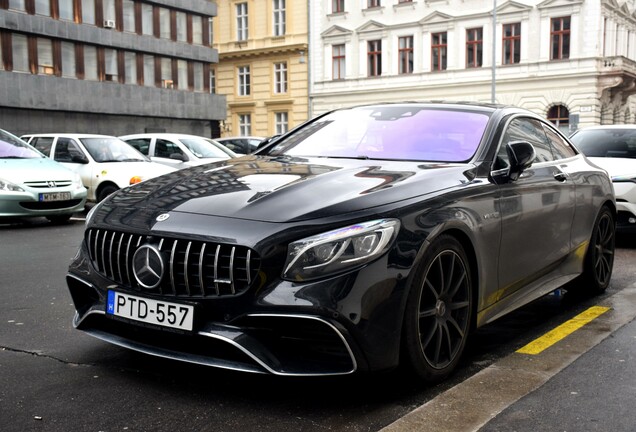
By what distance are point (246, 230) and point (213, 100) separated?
1690 inches

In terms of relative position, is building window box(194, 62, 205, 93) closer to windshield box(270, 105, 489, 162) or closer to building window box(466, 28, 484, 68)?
building window box(466, 28, 484, 68)

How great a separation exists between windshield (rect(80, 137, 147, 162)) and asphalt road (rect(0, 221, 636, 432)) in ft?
32.1

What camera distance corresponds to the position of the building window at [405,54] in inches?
1763

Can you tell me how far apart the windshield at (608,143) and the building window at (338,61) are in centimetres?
3792

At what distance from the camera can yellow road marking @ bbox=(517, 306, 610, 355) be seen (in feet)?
14.4

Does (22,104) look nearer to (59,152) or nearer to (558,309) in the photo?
(59,152)

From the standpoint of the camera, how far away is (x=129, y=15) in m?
40.4

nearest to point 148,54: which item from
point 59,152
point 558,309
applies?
point 59,152

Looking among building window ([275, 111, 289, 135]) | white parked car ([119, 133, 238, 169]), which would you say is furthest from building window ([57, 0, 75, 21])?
white parked car ([119, 133, 238, 169])

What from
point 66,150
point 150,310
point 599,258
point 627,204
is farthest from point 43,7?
point 150,310

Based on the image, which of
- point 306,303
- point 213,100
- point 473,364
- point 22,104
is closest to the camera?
point 306,303

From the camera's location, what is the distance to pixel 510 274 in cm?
435

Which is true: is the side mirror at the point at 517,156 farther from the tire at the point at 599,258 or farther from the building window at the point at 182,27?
the building window at the point at 182,27

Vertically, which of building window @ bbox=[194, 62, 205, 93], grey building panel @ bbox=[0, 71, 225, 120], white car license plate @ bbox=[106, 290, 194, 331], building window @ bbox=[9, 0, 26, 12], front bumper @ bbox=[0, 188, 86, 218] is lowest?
front bumper @ bbox=[0, 188, 86, 218]
